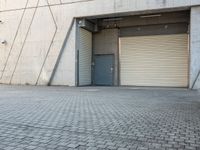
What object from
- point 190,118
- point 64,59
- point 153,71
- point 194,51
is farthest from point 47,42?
point 190,118

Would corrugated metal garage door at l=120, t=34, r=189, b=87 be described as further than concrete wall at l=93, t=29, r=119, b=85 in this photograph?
No

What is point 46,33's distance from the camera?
19.1 m

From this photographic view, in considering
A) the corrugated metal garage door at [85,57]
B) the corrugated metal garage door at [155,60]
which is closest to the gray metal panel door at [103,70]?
the corrugated metal garage door at [85,57]

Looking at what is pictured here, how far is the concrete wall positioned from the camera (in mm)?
20969

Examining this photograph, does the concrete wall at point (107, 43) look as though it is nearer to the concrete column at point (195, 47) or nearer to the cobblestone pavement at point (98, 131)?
the concrete column at point (195, 47)

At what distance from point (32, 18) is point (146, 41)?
826 cm

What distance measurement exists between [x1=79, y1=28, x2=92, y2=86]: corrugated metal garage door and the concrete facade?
981 mm

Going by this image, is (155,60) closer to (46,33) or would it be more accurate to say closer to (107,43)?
(107,43)

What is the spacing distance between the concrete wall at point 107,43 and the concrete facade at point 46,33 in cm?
337

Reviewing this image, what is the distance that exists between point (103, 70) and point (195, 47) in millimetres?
7548

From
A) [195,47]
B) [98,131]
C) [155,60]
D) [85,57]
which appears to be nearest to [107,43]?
[85,57]

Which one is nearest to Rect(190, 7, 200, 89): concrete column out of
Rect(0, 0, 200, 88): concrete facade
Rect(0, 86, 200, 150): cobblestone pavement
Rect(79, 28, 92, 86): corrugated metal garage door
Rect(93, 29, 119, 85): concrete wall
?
Rect(0, 0, 200, 88): concrete facade

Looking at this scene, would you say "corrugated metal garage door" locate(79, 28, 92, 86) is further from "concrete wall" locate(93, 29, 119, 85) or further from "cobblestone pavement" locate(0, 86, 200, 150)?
"cobblestone pavement" locate(0, 86, 200, 150)

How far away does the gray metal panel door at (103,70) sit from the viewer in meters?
21.1
